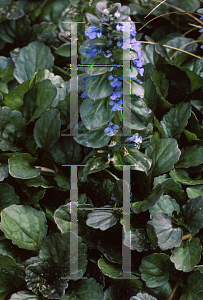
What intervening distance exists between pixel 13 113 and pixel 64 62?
1.68 feet

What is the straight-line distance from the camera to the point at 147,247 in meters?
0.94

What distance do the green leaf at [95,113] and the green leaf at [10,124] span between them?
31cm

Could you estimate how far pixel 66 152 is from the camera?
1.09 meters

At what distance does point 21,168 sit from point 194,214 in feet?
1.78

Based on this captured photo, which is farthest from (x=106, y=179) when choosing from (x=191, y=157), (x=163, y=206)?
(x=191, y=157)

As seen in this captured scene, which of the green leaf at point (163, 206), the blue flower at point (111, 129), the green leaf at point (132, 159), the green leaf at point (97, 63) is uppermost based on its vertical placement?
the green leaf at point (97, 63)

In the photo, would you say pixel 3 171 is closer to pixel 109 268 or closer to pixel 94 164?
pixel 94 164

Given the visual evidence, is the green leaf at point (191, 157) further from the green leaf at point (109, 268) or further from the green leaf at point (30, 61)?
the green leaf at point (30, 61)

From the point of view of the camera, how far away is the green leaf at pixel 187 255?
88cm

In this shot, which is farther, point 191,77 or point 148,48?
point 148,48

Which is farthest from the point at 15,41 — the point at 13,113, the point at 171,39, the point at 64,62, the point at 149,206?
the point at 149,206

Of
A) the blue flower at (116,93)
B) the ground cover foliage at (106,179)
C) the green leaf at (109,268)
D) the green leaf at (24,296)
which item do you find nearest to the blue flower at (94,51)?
the ground cover foliage at (106,179)

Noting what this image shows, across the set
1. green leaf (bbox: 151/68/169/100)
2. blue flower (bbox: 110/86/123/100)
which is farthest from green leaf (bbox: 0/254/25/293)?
green leaf (bbox: 151/68/169/100)

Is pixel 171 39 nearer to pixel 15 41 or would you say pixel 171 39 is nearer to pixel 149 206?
pixel 15 41
